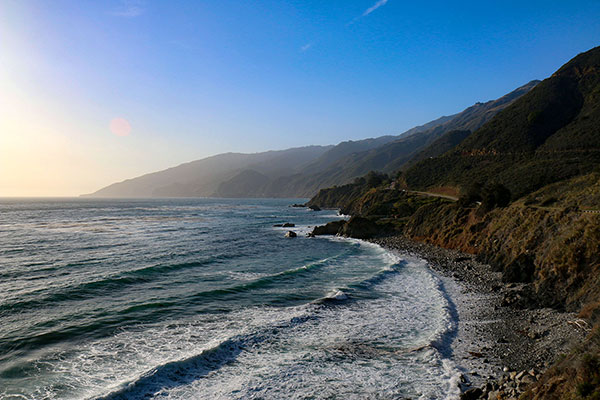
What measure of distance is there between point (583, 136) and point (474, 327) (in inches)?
2621

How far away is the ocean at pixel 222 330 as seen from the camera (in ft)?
38.9

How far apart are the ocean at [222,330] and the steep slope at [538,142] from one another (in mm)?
34414

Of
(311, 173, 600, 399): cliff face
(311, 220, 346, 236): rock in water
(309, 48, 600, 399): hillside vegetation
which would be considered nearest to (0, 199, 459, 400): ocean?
(311, 173, 600, 399): cliff face

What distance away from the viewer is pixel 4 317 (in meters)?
18.5

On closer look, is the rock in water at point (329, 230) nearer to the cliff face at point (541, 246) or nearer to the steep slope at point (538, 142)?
the cliff face at point (541, 246)

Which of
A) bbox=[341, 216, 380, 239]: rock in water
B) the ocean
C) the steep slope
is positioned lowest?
bbox=[341, 216, 380, 239]: rock in water

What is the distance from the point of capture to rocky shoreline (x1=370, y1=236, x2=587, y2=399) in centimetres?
1100

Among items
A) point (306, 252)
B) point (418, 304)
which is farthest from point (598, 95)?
point (418, 304)

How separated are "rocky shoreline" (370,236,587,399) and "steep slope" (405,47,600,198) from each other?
29772 millimetres

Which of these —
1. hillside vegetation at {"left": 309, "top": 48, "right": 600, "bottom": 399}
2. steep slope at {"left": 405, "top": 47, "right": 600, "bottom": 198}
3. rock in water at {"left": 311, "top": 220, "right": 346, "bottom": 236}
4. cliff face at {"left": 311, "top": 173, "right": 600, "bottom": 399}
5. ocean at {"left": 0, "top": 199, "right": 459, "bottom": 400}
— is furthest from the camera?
Result: rock in water at {"left": 311, "top": 220, "right": 346, "bottom": 236}

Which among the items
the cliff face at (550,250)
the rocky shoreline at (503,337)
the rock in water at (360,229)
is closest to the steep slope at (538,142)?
the cliff face at (550,250)

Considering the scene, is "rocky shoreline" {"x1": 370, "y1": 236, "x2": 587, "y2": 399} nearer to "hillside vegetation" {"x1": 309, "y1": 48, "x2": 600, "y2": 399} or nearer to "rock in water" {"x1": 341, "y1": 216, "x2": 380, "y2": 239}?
"hillside vegetation" {"x1": 309, "y1": 48, "x2": 600, "y2": 399}

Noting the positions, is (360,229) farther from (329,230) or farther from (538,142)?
(538,142)

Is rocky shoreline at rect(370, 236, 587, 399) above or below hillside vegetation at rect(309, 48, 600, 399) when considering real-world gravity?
below
